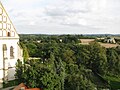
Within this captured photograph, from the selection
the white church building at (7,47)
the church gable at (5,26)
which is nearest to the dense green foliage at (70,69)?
the white church building at (7,47)

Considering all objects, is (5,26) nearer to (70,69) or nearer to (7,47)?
(7,47)

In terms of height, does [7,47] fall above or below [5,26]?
below

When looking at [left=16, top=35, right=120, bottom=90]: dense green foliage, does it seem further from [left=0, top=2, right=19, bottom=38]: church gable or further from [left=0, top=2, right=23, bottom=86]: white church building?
[left=0, top=2, right=19, bottom=38]: church gable

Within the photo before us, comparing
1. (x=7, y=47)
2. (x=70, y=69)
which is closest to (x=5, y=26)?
(x=7, y=47)

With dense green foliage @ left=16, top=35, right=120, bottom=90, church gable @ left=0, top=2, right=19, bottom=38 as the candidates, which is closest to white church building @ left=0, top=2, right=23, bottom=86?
church gable @ left=0, top=2, right=19, bottom=38

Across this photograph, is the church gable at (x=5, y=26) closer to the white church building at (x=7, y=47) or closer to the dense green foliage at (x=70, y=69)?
the white church building at (x=7, y=47)

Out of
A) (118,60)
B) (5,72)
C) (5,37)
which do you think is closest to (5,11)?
(5,37)

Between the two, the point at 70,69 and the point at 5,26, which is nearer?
the point at 5,26

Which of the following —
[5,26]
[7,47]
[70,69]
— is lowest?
[70,69]

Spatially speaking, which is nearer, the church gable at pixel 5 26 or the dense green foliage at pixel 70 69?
the dense green foliage at pixel 70 69
